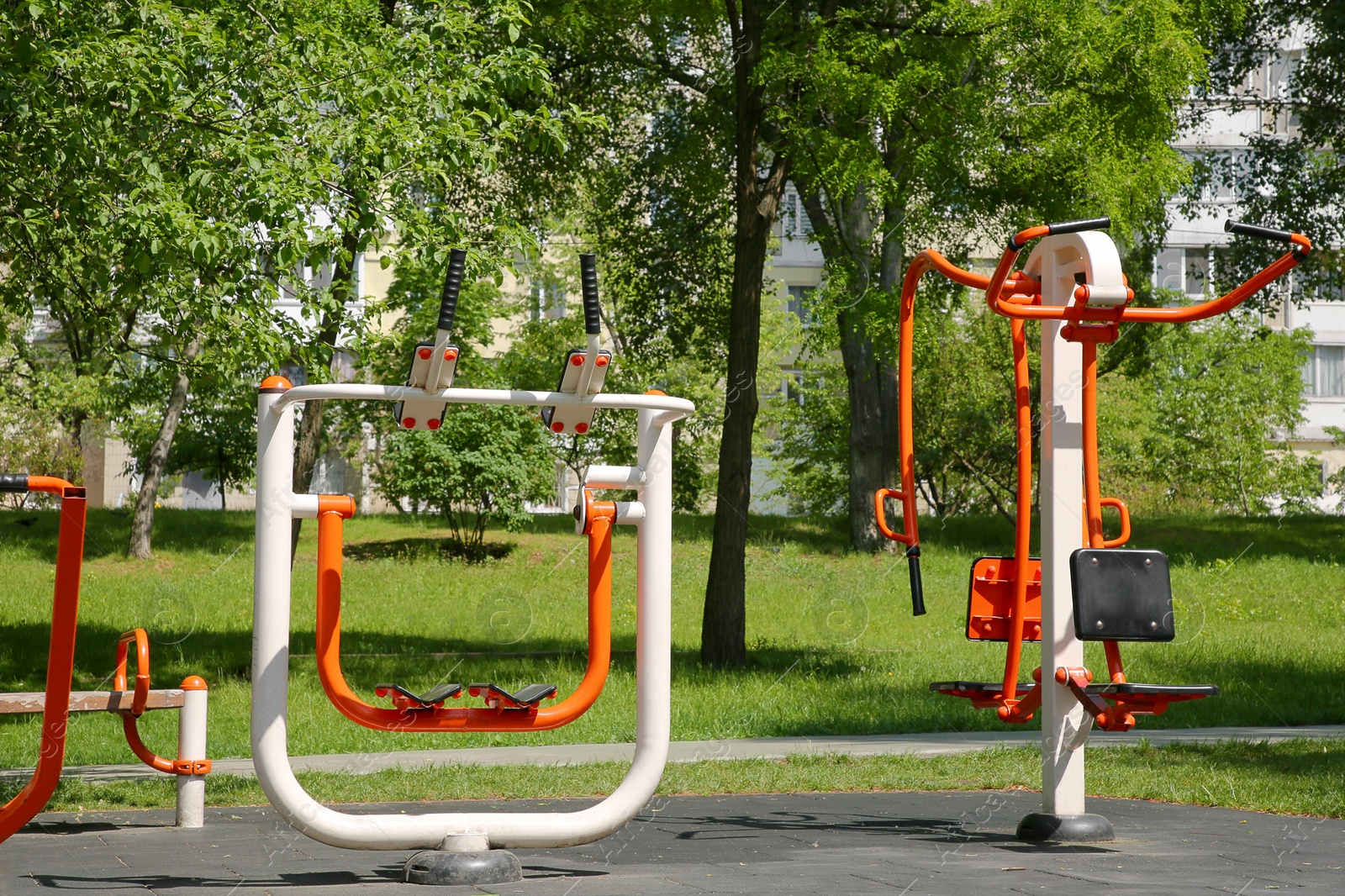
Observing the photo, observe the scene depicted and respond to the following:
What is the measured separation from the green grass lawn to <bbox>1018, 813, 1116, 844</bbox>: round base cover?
550cm

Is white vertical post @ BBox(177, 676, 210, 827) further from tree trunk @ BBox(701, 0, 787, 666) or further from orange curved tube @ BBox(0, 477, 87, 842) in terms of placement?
tree trunk @ BBox(701, 0, 787, 666)

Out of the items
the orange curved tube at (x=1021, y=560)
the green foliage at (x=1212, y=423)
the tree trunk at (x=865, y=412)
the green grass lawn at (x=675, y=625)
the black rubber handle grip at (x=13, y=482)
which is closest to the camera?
the black rubber handle grip at (x=13, y=482)

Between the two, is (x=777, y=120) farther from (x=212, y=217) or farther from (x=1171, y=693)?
(x=1171, y=693)

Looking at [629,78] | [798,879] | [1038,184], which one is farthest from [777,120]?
[798,879]

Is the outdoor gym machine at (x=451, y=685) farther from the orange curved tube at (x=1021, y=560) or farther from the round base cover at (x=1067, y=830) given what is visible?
the round base cover at (x=1067, y=830)

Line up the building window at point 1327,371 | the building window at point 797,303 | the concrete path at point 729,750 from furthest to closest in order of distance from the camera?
the building window at point 1327,371 < the building window at point 797,303 < the concrete path at point 729,750

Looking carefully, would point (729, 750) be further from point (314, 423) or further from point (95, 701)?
point (314, 423)

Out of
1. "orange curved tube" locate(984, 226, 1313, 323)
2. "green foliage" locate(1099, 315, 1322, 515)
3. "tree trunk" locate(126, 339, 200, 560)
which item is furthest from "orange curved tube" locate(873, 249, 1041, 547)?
"green foliage" locate(1099, 315, 1322, 515)

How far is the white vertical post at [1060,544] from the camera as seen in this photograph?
581cm

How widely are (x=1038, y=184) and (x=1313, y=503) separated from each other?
104 ft

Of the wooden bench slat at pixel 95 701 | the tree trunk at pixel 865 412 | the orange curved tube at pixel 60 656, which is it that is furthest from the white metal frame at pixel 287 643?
the tree trunk at pixel 865 412

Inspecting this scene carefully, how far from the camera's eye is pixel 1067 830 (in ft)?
19.2

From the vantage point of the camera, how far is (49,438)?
25859 millimetres

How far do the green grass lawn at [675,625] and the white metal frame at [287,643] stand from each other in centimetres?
584
